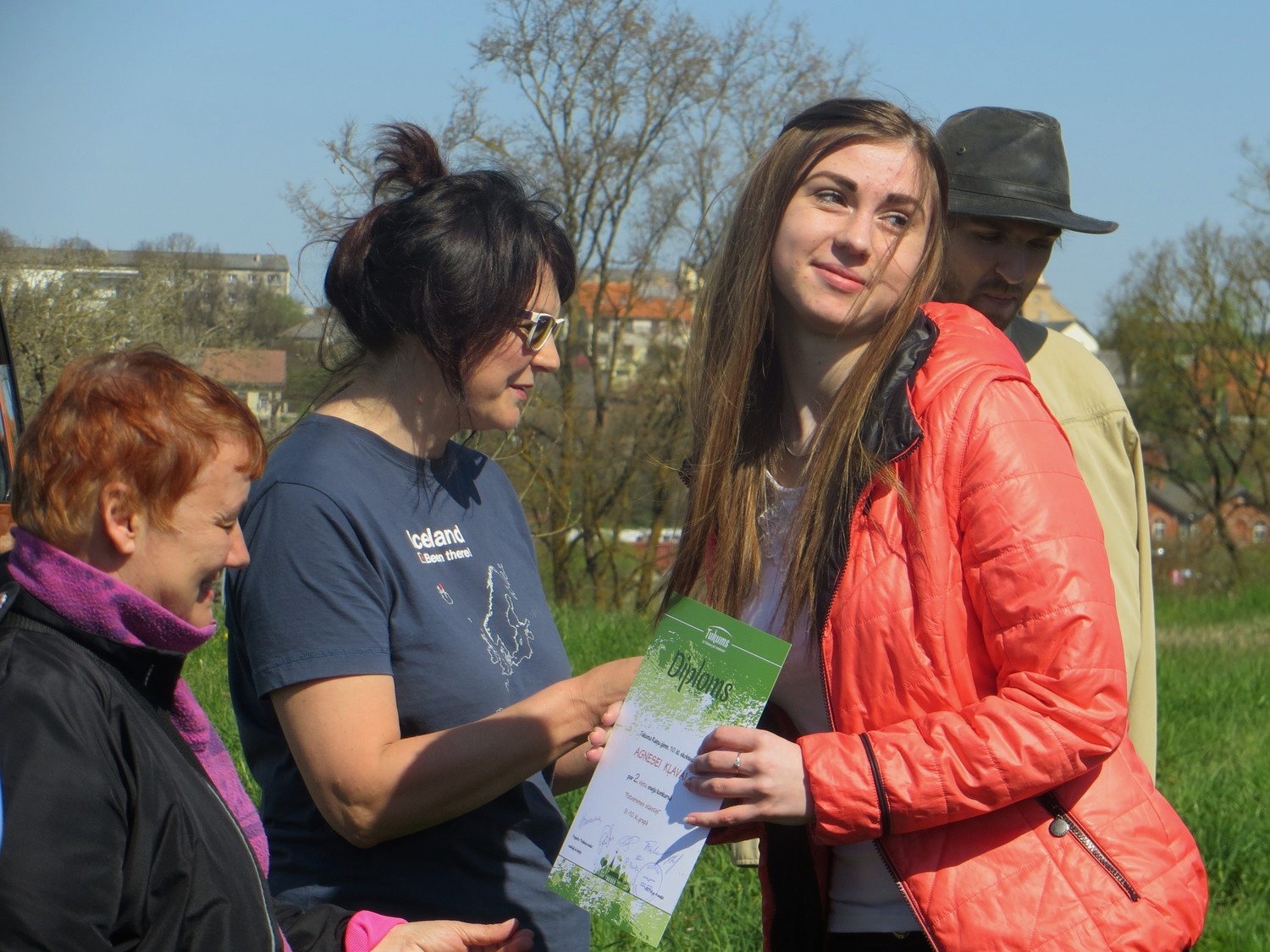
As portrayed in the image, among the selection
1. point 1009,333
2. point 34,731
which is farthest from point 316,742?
point 1009,333

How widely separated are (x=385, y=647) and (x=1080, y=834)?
3.59 feet

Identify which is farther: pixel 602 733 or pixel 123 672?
pixel 602 733

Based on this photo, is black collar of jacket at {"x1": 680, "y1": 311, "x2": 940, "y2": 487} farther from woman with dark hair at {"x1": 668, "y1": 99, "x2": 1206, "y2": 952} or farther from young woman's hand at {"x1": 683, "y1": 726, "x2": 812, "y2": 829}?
young woman's hand at {"x1": 683, "y1": 726, "x2": 812, "y2": 829}

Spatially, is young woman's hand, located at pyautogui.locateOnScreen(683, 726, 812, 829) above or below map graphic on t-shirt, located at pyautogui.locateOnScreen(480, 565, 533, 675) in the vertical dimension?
below

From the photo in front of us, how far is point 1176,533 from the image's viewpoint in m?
29.0

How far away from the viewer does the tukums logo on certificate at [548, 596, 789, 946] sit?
1899mm

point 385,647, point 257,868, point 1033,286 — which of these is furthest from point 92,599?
point 1033,286

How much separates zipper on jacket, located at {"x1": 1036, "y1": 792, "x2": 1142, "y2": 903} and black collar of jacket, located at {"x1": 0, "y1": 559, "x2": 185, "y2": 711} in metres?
1.19

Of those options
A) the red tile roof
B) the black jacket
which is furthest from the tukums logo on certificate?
the red tile roof

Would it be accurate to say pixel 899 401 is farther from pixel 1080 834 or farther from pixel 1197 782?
pixel 1197 782

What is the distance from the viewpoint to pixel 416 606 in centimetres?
213

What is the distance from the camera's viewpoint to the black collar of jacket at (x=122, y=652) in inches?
58.9

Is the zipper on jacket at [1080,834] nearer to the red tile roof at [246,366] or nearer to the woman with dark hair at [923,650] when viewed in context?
the woman with dark hair at [923,650]

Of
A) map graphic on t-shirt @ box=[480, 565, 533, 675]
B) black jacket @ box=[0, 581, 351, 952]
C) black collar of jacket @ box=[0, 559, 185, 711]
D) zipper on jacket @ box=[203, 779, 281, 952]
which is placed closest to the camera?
black jacket @ box=[0, 581, 351, 952]
